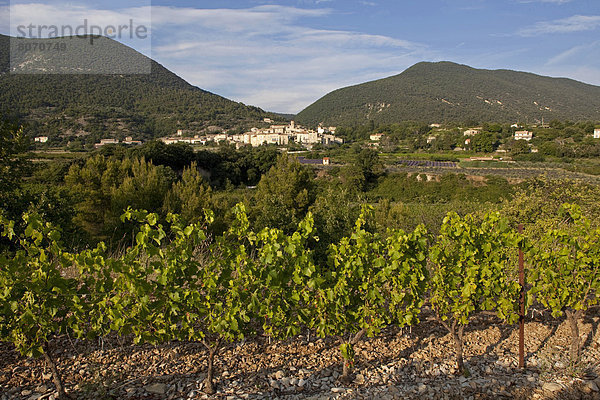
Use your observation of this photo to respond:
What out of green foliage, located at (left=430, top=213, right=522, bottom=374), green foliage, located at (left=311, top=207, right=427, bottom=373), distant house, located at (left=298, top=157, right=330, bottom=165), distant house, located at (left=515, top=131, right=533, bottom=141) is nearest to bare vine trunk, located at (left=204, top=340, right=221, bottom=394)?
green foliage, located at (left=311, top=207, right=427, bottom=373)

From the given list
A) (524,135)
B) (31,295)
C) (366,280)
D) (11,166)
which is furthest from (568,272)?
(524,135)

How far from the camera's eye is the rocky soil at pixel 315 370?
11.3ft

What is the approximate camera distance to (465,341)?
15.1 ft

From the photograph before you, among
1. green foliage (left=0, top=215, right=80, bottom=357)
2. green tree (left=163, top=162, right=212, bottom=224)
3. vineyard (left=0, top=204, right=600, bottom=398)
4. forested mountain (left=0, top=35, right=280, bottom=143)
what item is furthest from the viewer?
forested mountain (left=0, top=35, right=280, bottom=143)

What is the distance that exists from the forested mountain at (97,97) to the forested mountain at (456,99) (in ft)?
156

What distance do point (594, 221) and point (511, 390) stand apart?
9.93 m

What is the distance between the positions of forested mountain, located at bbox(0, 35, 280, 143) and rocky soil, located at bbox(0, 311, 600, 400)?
53356 mm

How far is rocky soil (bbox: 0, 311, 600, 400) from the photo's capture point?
3.45 meters

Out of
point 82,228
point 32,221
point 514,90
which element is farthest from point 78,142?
point 514,90

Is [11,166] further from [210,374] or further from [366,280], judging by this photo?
[366,280]

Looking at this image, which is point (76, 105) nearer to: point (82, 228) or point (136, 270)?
point (82, 228)

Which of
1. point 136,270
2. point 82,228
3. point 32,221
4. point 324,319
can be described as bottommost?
point 82,228

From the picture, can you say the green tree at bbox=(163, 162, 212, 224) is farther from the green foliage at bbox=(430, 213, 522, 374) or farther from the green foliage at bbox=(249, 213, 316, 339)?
the green foliage at bbox=(430, 213, 522, 374)

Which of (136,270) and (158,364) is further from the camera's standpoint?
(158,364)
